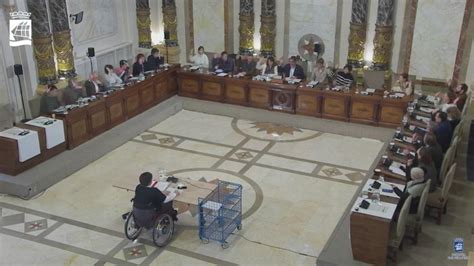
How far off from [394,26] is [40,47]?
8700mm

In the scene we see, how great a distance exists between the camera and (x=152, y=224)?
7914mm

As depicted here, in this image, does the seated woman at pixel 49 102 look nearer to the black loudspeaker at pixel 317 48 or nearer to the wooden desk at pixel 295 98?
the wooden desk at pixel 295 98

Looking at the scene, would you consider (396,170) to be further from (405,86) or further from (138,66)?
(138,66)

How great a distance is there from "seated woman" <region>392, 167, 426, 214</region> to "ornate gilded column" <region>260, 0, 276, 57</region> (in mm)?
8241

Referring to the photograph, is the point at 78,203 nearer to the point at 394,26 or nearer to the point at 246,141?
the point at 246,141

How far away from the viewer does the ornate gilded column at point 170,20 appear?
16250mm

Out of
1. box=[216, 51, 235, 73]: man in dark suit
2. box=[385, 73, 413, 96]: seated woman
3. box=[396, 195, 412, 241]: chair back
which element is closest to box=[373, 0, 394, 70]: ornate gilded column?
box=[385, 73, 413, 96]: seated woman

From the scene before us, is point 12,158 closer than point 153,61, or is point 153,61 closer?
point 12,158

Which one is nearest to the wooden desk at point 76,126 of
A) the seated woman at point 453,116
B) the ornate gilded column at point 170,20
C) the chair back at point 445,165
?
the ornate gilded column at point 170,20

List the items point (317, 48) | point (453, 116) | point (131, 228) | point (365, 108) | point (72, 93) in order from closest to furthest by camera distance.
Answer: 1. point (131, 228)
2. point (453, 116)
3. point (72, 93)
4. point (365, 108)
5. point (317, 48)

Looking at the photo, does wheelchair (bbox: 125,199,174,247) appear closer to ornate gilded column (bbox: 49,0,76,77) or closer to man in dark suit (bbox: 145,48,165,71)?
man in dark suit (bbox: 145,48,165,71)

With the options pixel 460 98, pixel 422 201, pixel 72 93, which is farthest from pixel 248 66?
pixel 422 201

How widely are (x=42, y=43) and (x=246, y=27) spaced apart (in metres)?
5.47

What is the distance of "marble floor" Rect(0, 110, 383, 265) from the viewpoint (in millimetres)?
8133
